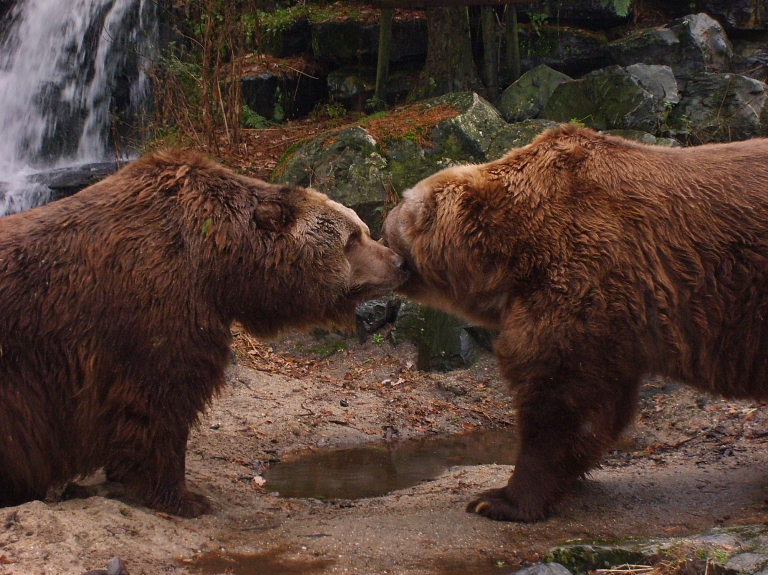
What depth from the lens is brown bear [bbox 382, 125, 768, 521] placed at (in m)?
4.46

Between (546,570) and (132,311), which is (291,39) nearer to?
(132,311)

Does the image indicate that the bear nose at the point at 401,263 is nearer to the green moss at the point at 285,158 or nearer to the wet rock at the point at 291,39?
the green moss at the point at 285,158

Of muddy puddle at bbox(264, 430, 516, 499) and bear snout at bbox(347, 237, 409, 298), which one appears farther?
muddy puddle at bbox(264, 430, 516, 499)

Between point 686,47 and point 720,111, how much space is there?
5.07 feet

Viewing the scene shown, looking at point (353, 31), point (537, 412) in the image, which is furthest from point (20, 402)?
point (353, 31)

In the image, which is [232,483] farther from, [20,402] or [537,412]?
[537,412]

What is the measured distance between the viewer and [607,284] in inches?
176

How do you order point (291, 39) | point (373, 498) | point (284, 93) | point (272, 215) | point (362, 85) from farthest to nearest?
1. point (291, 39)
2. point (284, 93)
3. point (362, 85)
4. point (373, 498)
5. point (272, 215)

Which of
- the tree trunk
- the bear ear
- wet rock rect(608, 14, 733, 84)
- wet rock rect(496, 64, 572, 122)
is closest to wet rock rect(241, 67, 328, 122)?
the tree trunk

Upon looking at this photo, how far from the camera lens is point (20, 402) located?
4.16 metres

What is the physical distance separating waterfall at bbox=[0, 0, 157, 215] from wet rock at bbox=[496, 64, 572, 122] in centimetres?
555

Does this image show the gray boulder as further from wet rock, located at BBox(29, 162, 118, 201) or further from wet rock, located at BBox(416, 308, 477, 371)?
wet rock, located at BBox(29, 162, 118, 201)

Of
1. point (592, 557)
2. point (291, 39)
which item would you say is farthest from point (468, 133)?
point (592, 557)

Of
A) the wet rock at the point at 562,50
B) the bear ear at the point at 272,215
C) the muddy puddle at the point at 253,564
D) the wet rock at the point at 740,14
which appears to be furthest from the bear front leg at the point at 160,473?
the wet rock at the point at 740,14
